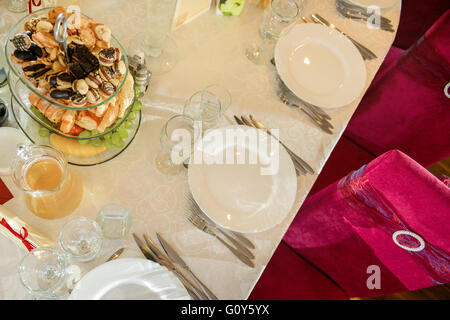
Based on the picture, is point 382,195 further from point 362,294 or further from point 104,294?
point 104,294

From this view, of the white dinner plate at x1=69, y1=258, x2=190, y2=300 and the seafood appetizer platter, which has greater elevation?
the seafood appetizer platter

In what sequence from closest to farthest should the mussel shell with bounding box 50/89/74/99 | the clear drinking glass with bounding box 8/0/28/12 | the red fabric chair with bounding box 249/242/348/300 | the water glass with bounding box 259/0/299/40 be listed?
1. the mussel shell with bounding box 50/89/74/99
2. the clear drinking glass with bounding box 8/0/28/12
3. the water glass with bounding box 259/0/299/40
4. the red fabric chair with bounding box 249/242/348/300

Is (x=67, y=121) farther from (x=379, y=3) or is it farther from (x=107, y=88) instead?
(x=379, y=3)

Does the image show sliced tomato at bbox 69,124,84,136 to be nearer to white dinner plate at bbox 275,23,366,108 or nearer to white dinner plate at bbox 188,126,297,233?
white dinner plate at bbox 188,126,297,233

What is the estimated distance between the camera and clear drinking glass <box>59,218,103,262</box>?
863 mm

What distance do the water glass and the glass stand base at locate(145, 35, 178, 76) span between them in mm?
313

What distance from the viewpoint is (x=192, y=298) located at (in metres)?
0.91

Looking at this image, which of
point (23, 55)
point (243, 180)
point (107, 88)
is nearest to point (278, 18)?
point (243, 180)

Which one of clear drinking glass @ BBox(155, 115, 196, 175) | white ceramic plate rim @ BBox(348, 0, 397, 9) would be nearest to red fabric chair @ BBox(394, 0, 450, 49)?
white ceramic plate rim @ BBox(348, 0, 397, 9)

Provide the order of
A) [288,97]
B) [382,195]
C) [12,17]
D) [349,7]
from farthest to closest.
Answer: [349,7], [288,97], [12,17], [382,195]

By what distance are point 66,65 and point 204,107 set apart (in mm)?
402

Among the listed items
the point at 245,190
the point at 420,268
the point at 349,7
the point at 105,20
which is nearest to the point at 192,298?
the point at 245,190

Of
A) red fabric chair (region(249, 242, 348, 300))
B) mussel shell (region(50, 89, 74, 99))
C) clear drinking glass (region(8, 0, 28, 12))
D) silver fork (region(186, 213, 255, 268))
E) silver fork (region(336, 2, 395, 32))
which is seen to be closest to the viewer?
mussel shell (region(50, 89, 74, 99))

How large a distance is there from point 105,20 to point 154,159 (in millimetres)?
495
